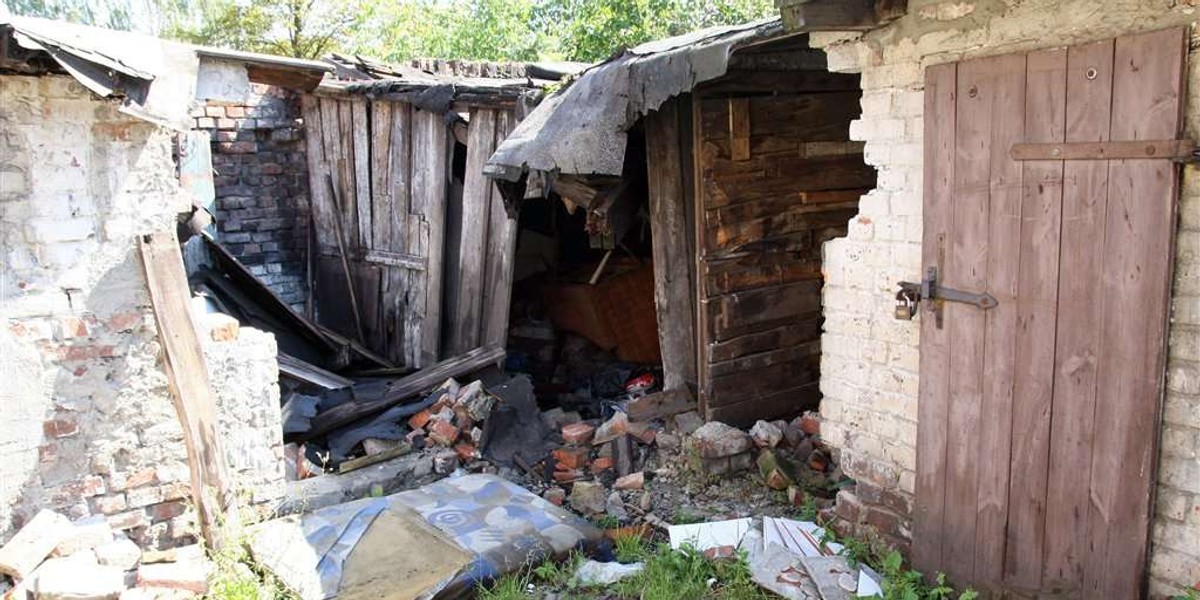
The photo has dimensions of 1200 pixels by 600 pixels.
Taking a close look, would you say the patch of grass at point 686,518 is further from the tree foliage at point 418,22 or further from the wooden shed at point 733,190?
the tree foliage at point 418,22

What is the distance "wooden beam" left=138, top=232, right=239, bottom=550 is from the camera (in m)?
4.41

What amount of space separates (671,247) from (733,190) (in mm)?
595

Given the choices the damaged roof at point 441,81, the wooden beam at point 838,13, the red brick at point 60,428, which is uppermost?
the damaged roof at point 441,81

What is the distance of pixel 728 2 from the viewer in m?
17.6

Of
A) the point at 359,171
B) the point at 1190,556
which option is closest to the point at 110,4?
the point at 359,171

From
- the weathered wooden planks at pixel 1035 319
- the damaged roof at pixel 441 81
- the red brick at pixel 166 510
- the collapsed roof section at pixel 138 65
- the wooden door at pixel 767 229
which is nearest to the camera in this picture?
the weathered wooden planks at pixel 1035 319

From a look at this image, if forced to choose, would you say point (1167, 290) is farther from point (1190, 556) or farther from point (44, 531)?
point (44, 531)

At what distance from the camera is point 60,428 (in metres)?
4.27

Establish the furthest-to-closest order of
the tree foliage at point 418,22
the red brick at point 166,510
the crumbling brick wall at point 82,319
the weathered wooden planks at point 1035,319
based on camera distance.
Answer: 1. the tree foliage at point 418,22
2. the red brick at point 166,510
3. the crumbling brick wall at point 82,319
4. the weathered wooden planks at point 1035,319

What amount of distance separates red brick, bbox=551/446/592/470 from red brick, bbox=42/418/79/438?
2.98 meters

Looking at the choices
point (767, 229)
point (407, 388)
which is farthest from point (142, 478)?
point (767, 229)

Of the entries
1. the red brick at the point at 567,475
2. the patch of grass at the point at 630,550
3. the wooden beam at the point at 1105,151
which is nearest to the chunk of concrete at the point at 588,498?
the red brick at the point at 567,475

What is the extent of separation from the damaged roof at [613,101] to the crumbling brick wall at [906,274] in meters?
0.62

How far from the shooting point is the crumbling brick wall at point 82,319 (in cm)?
408
